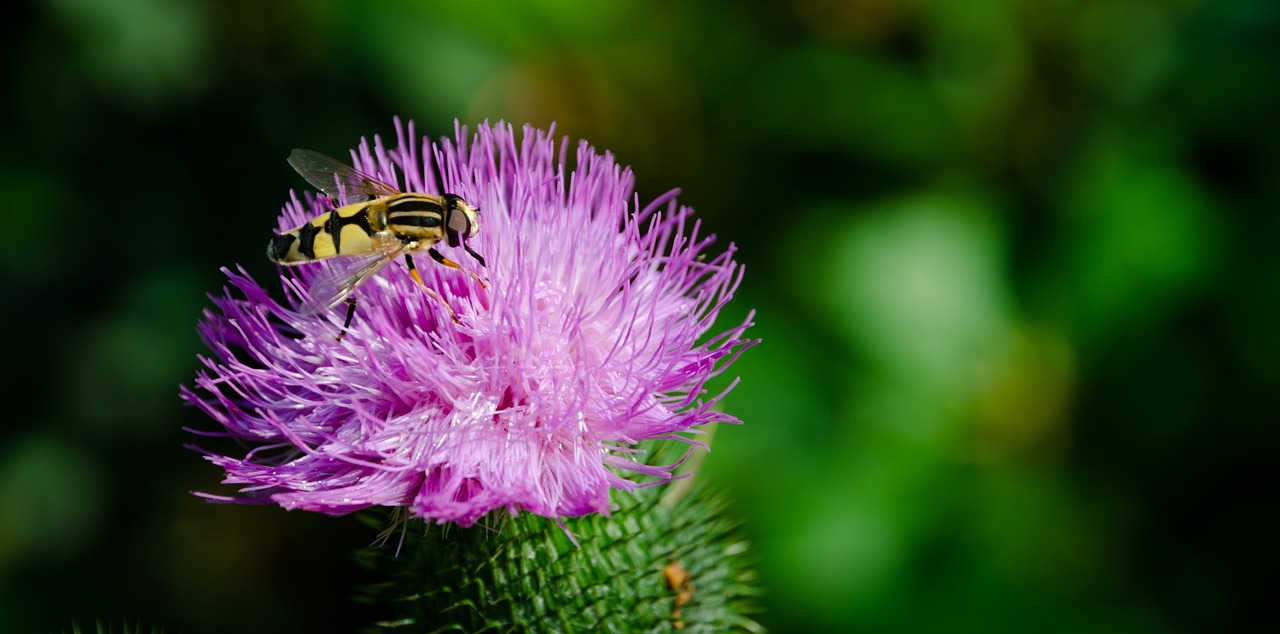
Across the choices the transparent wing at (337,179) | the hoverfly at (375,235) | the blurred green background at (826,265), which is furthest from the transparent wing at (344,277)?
the blurred green background at (826,265)

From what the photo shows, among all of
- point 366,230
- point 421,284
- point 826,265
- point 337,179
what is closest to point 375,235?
point 366,230

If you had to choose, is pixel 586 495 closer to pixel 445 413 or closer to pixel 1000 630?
pixel 445 413

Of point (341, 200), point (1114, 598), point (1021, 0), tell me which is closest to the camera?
point (341, 200)

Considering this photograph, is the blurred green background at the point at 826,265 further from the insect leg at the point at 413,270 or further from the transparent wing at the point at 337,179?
the insect leg at the point at 413,270

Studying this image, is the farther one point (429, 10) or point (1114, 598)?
point (429, 10)

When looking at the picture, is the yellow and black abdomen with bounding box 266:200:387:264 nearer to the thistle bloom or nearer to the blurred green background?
the thistle bloom

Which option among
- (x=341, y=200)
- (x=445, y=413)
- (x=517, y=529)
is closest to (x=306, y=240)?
(x=341, y=200)

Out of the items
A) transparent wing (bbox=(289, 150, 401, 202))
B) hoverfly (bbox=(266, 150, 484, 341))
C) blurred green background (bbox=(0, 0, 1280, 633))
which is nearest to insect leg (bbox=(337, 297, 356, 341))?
Answer: hoverfly (bbox=(266, 150, 484, 341))
